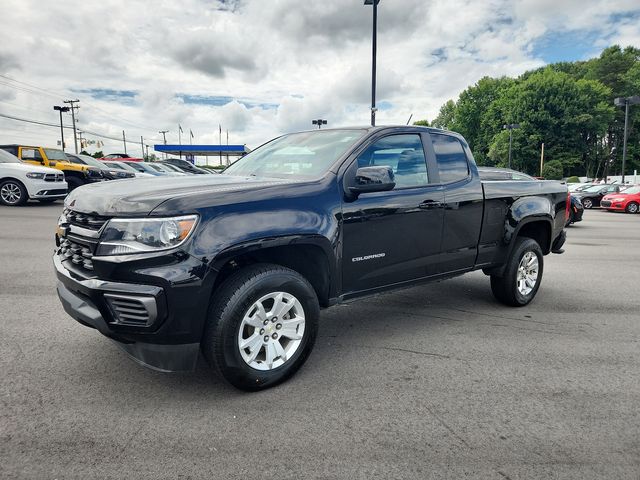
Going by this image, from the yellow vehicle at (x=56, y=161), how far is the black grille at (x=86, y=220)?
15029 millimetres

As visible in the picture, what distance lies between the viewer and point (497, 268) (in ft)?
16.6

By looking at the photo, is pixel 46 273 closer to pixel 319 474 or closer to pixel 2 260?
pixel 2 260

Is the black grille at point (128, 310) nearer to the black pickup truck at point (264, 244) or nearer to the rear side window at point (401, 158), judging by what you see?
the black pickup truck at point (264, 244)

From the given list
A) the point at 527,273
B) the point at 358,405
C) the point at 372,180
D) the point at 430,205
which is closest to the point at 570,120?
the point at 527,273

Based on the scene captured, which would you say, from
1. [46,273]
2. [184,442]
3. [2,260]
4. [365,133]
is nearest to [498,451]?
[184,442]

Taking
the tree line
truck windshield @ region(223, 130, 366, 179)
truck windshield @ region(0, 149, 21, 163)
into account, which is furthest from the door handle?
the tree line

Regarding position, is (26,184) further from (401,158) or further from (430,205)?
(430,205)

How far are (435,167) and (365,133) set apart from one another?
847 millimetres

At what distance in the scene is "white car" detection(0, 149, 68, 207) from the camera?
1392cm

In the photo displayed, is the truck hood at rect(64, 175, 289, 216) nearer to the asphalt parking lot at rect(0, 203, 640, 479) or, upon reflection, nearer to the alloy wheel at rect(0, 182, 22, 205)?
the asphalt parking lot at rect(0, 203, 640, 479)

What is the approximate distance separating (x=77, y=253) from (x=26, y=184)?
43.6ft

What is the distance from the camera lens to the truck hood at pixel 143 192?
2775 millimetres

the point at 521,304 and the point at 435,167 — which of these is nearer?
the point at 435,167

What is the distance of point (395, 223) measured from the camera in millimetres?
3826
